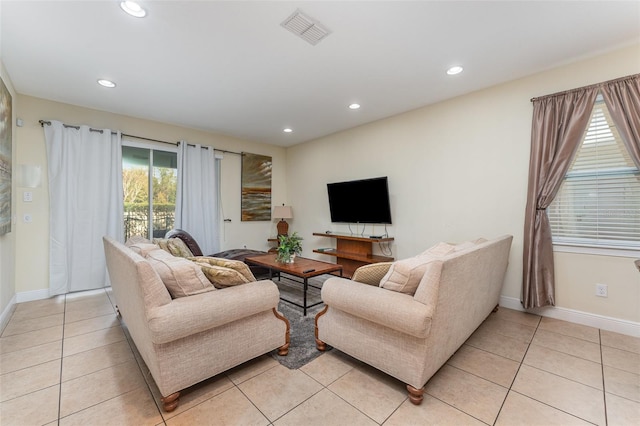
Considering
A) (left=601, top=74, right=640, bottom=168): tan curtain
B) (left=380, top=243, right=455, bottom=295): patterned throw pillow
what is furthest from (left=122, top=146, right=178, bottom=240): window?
(left=601, top=74, right=640, bottom=168): tan curtain

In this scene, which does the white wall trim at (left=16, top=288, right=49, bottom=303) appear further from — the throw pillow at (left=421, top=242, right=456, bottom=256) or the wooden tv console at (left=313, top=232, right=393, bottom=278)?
the throw pillow at (left=421, top=242, right=456, bottom=256)

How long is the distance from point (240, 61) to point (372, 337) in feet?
8.78

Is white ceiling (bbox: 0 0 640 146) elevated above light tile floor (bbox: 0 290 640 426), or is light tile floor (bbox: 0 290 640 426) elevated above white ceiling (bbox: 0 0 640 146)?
white ceiling (bbox: 0 0 640 146)

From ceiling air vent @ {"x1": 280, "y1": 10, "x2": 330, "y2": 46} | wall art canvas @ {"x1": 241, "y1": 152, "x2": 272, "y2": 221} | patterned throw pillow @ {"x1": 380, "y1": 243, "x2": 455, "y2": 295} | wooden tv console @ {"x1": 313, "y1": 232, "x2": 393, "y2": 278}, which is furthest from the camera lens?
wall art canvas @ {"x1": 241, "y1": 152, "x2": 272, "y2": 221}

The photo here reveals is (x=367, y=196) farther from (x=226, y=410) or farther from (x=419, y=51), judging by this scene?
(x=226, y=410)

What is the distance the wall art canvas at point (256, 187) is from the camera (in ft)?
17.7

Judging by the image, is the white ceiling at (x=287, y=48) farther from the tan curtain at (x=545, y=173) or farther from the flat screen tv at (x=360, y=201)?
the flat screen tv at (x=360, y=201)

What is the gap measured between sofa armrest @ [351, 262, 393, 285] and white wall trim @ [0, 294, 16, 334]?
10.9 feet

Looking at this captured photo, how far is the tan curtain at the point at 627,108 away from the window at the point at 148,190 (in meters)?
5.47

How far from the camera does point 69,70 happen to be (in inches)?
109

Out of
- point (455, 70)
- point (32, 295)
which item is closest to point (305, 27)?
point (455, 70)

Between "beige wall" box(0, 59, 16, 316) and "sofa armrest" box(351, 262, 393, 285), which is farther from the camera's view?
"beige wall" box(0, 59, 16, 316)

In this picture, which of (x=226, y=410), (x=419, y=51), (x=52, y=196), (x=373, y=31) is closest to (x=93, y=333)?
(x=226, y=410)

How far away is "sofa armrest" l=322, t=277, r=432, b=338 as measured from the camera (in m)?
1.47
